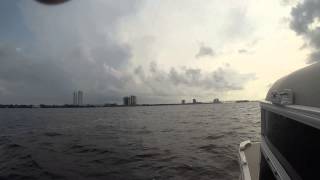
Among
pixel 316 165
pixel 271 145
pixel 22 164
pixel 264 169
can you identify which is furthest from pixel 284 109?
pixel 22 164

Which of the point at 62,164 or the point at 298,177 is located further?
the point at 62,164

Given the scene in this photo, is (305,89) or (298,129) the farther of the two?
(298,129)

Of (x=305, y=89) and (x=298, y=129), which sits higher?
(x=305, y=89)

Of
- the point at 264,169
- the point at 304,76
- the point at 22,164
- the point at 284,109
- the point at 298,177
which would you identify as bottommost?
the point at 22,164

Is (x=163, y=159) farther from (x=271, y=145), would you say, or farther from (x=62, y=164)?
(x=271, y=145)

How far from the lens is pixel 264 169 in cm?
520

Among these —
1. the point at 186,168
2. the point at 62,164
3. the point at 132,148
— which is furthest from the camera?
the point at 132,148

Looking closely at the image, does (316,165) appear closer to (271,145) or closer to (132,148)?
(271,145)

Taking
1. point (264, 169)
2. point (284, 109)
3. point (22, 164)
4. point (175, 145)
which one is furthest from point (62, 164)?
point (284, 109)

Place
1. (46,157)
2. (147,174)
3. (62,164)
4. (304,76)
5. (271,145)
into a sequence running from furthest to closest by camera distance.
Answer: (46,157)
(62,164)
(147,174)
(271,145)
(304,76)

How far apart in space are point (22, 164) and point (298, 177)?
14.5 metres

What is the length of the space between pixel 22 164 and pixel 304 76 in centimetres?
1479

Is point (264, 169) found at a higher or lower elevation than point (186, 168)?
higher

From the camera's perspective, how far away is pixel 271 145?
474 cm
